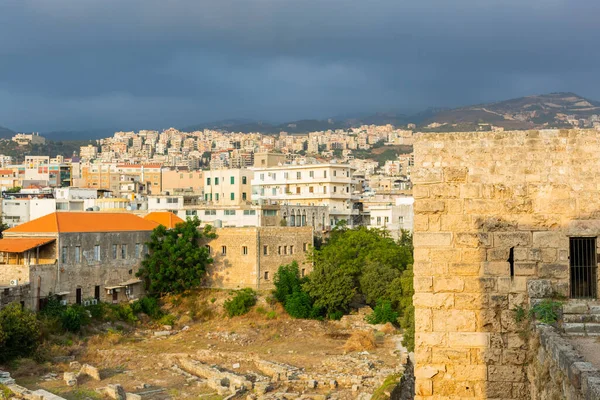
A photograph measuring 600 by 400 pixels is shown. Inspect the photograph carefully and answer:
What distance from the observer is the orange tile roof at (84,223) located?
110 feet

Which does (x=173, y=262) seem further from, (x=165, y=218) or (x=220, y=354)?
(x=220, y=354)

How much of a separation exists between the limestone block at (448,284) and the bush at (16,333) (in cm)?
2253

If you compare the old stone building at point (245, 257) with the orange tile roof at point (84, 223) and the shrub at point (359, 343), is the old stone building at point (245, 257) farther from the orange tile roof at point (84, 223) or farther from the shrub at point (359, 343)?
the shrub at point (359, 343)

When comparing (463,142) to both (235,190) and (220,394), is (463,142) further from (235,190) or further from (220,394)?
(235,190)

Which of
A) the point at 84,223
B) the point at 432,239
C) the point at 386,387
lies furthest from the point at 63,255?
the point at 432,239

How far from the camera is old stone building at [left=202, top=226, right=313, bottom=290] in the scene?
126ft

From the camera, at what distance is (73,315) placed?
101 feet

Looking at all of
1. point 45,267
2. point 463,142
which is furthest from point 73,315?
point 463,142

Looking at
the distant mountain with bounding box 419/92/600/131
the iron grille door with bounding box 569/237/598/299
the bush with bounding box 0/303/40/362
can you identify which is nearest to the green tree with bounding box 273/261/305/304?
the bush with bounding box 0/303/40/362

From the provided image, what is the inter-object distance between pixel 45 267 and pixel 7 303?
314cm

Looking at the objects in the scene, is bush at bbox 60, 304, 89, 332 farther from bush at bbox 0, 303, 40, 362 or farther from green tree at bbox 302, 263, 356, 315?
green tree at bbox 302, 263, 356, 315

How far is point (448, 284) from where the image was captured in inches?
261

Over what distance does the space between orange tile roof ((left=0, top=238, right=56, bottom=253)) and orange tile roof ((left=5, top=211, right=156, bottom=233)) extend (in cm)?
59

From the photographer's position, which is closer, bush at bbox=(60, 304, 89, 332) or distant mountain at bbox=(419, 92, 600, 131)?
bush at bbox=(60, 304, 89, 332)
